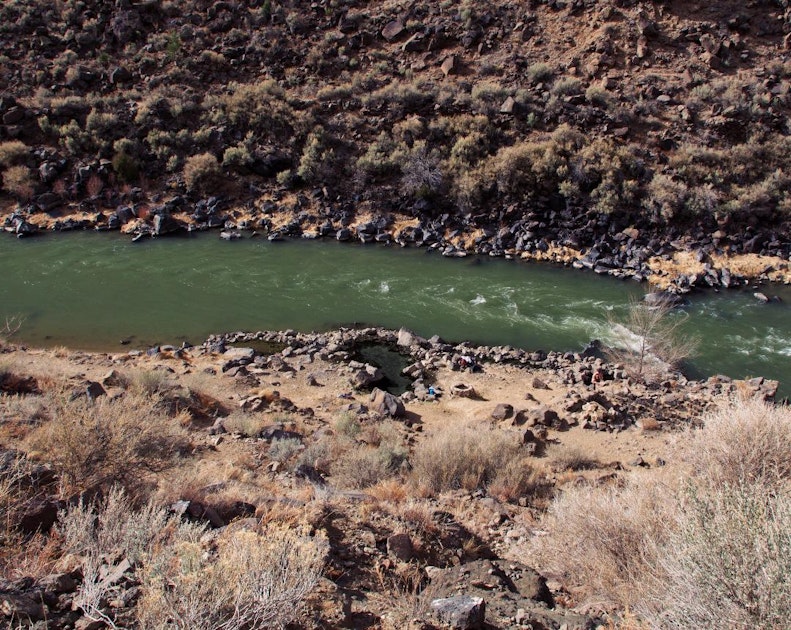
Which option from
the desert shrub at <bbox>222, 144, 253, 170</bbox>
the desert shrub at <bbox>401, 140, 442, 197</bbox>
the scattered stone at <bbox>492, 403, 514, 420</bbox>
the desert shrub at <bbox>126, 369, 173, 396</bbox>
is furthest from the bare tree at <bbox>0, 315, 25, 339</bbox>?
the desert shrub at <bbox>401, 140, 442, 197</bbox>

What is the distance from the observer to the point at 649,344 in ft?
50.2

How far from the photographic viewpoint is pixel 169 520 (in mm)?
4691

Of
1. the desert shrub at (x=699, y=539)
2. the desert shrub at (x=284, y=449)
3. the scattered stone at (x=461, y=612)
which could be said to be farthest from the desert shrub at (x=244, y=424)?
the scattered stone at (x=461, y=612)

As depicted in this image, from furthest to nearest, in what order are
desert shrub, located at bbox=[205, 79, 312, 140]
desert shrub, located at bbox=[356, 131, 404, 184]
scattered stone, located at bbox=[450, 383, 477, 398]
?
desert shrub, located at bbox=[205, 79, 312, 140] < desert shrub, located at bbox=[356, 131, 404, 184] < scattered stone, located at bbox=[450, 383, 477, 398]

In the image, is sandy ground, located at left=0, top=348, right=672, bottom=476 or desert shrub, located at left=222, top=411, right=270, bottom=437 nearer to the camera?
desert shrub, located at left=222, top=411, right=270, bottom=437

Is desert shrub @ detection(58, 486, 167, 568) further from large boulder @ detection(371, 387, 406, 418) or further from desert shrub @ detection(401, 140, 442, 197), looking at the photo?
desert shrub @ detection(401, 140, 442, 197)

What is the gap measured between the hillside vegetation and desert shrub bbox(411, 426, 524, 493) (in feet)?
51.7

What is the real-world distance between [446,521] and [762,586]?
11.5ft

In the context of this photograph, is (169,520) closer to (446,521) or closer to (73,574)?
(73,574)

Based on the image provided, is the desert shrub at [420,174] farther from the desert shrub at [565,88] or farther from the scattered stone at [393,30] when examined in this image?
the scattered stone at [393,30]

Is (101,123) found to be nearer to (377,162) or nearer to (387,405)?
(377,162)

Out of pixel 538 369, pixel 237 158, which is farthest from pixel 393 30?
pixel 538 369

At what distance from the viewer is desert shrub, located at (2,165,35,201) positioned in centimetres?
2711

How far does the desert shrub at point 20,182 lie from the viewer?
2711 cm
